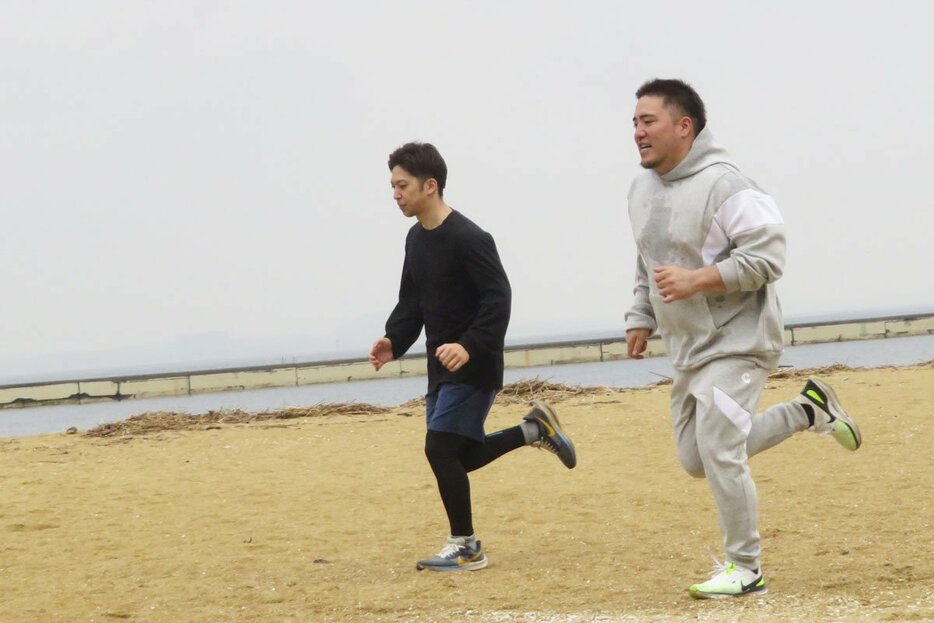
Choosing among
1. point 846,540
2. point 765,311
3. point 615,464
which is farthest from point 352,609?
point 615,464

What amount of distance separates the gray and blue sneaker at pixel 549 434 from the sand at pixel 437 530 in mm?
411

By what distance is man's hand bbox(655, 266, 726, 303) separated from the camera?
12.8ft

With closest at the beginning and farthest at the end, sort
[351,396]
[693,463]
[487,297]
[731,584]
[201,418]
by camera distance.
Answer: [731,584], [693,463], [487,297], [201,418], [351,396]

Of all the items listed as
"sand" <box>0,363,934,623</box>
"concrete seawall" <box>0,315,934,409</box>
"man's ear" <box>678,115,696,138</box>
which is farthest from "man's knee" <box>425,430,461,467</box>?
"concrete seawall" <box>0,315,934,409</box>

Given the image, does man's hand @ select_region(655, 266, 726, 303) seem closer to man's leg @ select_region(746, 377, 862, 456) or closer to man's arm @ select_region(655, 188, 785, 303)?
man's arm @ select_region(655, 188, 785, 303)

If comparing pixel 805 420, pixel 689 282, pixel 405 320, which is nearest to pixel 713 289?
pixel 689 282

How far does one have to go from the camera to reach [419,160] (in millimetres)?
5035

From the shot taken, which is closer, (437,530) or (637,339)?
(637,339)

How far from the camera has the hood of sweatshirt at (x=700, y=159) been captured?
4113 millimetres

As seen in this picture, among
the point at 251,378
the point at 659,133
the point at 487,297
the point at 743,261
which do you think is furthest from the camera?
the point at 251,378

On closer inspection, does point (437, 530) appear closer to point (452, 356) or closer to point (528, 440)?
point (528, 440)

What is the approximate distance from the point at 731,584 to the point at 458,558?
1350mm

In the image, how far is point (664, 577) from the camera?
4.54 m

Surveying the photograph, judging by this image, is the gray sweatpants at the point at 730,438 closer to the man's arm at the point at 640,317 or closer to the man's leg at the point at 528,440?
the man's arm at the point at 640,317
